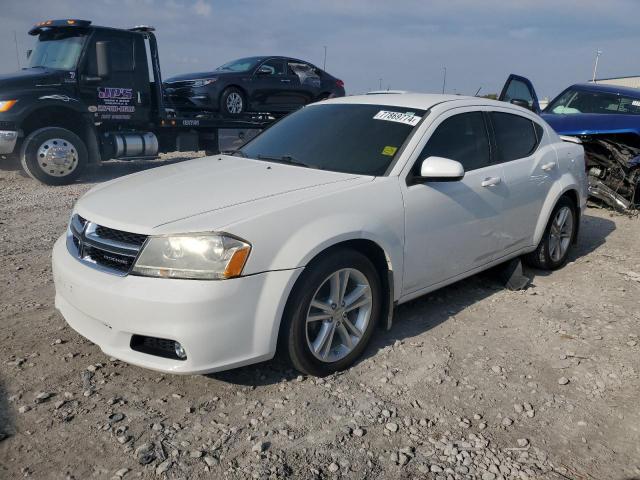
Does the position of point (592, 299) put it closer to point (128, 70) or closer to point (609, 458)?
point (609, 458)

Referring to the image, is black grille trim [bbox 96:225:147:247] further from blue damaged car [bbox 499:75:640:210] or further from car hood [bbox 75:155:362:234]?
blue damaged car [bbox 499:75:640:210]

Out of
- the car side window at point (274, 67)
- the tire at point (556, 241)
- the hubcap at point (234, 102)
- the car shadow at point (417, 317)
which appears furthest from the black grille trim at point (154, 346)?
the car side window at point (274, 67)

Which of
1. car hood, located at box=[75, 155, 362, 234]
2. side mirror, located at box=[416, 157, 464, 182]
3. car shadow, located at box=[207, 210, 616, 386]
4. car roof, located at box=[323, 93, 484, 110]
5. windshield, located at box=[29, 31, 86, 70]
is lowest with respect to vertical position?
car shadow, located at box=[207, 210, 616, 386]

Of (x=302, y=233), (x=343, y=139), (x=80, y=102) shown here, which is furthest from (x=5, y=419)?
(x=80, y=102)

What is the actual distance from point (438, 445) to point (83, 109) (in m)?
8.43

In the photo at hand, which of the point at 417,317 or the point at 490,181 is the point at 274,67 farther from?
the point at 417,317

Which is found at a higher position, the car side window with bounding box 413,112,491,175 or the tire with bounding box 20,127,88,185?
the car side window with bounding box 413,112,491,175

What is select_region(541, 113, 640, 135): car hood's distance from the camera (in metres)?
7.62

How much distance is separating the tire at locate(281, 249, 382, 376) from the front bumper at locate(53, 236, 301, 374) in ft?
0.38

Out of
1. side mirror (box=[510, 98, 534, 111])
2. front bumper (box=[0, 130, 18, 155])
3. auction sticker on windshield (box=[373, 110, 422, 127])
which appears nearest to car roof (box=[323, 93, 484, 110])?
auction sticker on windshield (box=[373, 110, 422, 127])

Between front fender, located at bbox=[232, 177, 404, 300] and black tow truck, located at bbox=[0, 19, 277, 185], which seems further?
black tow truck, located at bbox=[0, 19, 277, 185]

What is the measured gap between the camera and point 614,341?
379 centimetres

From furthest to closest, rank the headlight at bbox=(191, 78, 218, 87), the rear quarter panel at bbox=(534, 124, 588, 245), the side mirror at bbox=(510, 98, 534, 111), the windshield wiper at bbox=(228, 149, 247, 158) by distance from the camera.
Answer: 1. the headlight at bbox=(191, 78, 218, 87)
2. the side mirror at bbox=(510, 98, 534, 111)
3. the rear quarter panel at bbox=(534, 124, 588, 245)
4. the windshield wiper at bbox=(228, 149, 247, 158)

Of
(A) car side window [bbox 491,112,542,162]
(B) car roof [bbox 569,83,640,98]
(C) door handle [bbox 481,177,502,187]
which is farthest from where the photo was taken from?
(B) car roof [bbox 569,83,640,98]
